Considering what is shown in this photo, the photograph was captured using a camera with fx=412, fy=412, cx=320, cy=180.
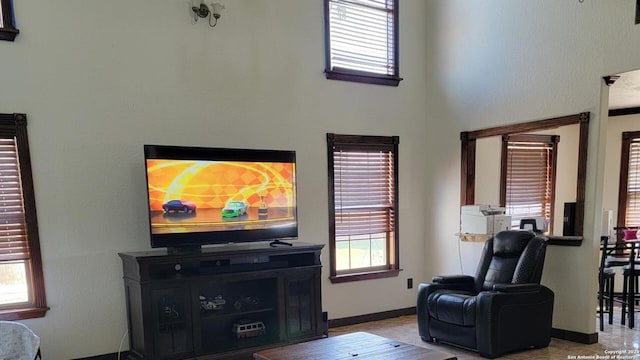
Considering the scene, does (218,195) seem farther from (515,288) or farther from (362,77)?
(515,288)

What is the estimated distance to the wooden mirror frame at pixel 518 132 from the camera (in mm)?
3621

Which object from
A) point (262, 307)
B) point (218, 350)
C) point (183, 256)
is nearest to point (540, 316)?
point (262, 307)

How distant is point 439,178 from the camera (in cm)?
489

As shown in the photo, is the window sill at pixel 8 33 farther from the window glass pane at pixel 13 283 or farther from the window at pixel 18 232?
the window glass pane at pixel 13 283

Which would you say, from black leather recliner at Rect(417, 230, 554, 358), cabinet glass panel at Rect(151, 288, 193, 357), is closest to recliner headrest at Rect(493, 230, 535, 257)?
black leather recliner at Rect(417, 230, 554, 358)

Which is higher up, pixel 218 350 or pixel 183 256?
pixel 183 256

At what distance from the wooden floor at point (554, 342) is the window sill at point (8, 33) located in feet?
12.4

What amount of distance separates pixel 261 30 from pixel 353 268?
107 inches

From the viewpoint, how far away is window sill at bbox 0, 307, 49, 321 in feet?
10.2

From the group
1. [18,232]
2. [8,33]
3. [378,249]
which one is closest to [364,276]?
[378,249]

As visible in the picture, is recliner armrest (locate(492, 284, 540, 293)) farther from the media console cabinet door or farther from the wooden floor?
the media console cabinet door

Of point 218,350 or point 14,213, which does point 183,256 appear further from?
point 14,213

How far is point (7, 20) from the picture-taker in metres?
3.14

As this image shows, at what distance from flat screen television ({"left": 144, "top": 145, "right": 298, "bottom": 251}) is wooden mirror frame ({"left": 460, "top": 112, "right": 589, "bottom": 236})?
2027 mm
